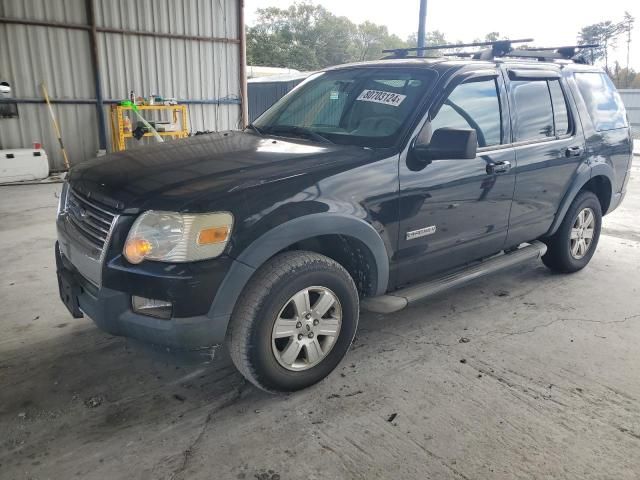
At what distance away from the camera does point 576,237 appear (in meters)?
4.49

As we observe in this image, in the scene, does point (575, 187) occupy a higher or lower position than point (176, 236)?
Answer: lower

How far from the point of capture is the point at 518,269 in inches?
187

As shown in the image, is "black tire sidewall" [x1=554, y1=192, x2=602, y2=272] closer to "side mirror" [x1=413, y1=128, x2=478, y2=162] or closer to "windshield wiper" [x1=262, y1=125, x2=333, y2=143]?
"side mirror" [x1=413, y1=128, x2=478, y2=162]

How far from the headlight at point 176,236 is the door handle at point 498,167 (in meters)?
1.86

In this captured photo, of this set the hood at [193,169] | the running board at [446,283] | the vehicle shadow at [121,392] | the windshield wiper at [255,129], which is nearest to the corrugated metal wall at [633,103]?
the running board at [446,283]

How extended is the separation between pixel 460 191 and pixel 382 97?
750 millimetres

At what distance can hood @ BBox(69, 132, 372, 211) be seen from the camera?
7.65 feet

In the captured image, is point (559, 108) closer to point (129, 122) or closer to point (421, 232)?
point (421, 232)

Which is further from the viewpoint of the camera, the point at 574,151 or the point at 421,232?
the point at 574,151

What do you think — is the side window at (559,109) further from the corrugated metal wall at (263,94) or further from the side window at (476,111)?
the corrugated metal wall at (263,94)

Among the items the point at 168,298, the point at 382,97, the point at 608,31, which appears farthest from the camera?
the point at 608,31

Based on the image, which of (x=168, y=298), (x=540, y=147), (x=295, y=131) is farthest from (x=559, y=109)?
(x=168, y=298)

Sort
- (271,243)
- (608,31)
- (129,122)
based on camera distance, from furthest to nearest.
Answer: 1. (608,31)
2. (129,122)
3. (271,243)

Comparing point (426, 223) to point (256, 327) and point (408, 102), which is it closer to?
point (408, 102)
